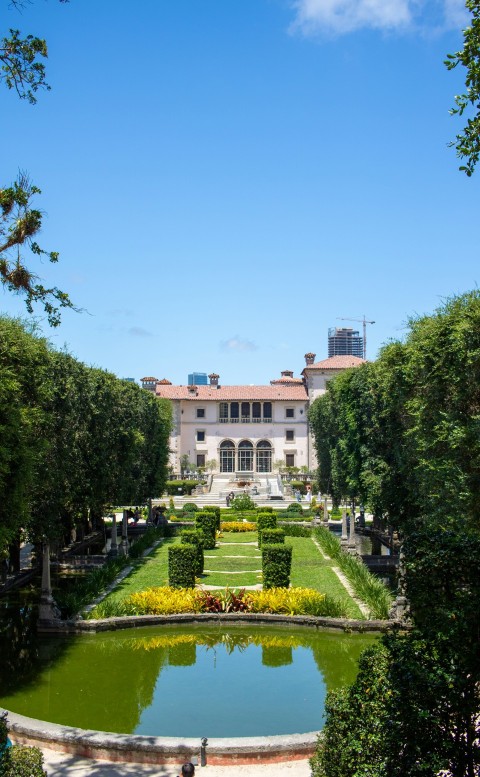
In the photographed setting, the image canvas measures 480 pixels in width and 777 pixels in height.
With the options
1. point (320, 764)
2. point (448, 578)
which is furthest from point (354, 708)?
point (448, 578)

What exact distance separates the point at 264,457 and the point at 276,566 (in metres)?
48.7

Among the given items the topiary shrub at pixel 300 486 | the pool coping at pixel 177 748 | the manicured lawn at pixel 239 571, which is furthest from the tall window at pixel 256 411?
the pool coping at pixel 177 748

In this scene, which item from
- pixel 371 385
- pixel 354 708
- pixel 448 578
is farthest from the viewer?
pixel 371 385

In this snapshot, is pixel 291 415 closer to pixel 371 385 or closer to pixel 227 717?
pixel 371 385

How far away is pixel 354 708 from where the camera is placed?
7.55 m

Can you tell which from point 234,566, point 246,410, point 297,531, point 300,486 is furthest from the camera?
point 246,410

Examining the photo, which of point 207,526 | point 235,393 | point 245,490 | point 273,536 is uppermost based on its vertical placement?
point 235,393

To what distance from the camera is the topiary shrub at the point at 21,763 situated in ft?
24.7

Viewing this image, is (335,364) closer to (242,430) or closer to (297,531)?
(242,430)

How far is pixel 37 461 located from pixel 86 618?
4.93 m

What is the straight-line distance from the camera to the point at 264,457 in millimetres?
68625

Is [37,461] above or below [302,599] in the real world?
above

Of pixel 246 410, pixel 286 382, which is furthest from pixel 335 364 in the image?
pixel 246 410

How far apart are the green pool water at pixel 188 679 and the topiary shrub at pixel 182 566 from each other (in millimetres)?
2797
